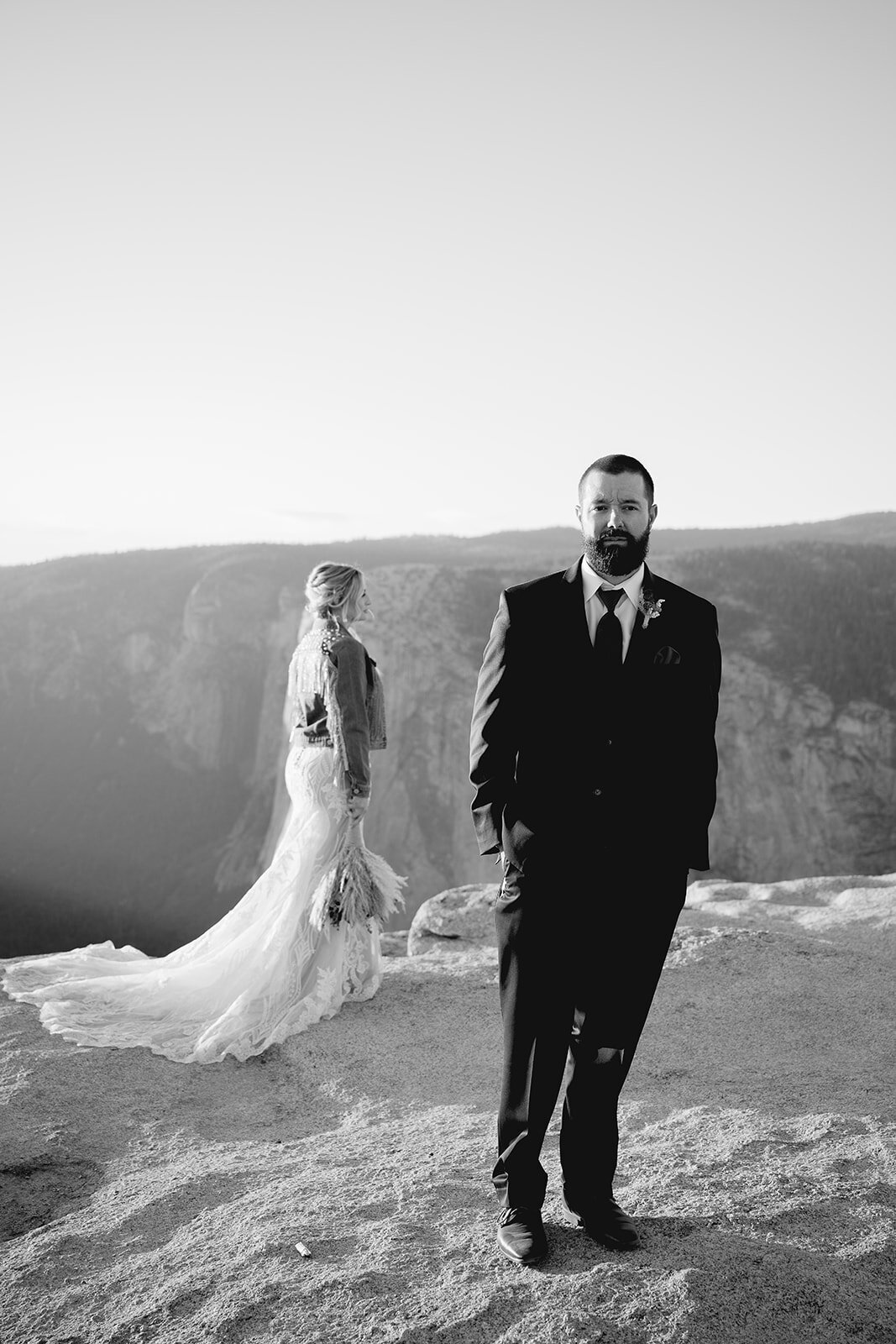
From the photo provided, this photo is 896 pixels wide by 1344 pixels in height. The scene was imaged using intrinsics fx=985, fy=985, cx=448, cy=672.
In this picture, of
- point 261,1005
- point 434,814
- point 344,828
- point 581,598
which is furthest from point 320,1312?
point 434,814

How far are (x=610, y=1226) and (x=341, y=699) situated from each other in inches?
126

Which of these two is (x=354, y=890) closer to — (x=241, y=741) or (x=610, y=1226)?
(x=610, y=1226)

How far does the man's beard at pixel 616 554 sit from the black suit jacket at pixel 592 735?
0.35ft

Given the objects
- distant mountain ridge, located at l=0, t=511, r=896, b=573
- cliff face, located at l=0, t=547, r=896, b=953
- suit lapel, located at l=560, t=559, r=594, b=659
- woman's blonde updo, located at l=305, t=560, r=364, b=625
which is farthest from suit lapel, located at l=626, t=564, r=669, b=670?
distant mountain ridge, located at l=0, t=511, r=896, b=573

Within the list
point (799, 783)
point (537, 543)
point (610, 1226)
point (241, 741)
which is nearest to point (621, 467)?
point (610, 1226)

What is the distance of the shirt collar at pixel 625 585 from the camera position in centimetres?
311

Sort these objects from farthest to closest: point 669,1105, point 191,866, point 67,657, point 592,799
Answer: point 67,657
point 191,866
point 669,1105
point 592,799

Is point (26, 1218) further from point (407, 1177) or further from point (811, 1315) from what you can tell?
point (811, 1315)

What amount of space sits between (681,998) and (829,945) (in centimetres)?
144

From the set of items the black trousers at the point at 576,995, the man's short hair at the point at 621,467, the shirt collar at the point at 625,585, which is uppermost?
the man's short hair at the point at 621,467

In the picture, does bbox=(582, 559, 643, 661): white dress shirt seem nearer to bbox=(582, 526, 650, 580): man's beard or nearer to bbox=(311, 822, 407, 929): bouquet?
bbox=(582, 526, 650, 580): man's beard

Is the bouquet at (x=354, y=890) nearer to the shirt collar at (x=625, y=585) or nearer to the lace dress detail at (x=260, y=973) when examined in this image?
the lace dress detail at (x=260, y=973)

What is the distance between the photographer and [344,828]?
5801mm

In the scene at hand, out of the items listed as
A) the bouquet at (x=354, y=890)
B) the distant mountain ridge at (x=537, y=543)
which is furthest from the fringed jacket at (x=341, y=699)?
the distant mountain ridge at (x=537, y=543)
